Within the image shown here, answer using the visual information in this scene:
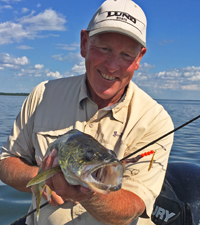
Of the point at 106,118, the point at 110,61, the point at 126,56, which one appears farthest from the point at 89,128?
the point at 126,56

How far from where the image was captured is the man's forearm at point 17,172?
2.73 metres

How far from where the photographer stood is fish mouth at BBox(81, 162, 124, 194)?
1.62 metres

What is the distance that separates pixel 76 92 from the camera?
3.04 meters

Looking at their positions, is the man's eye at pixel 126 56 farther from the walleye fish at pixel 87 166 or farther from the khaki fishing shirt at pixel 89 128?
the walleye fish at pixel 87 166

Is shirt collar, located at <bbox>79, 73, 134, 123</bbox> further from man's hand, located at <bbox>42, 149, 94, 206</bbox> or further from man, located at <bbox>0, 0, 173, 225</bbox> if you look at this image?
man's hand, located at <bbox>42, 149, 94, 206</bbox>

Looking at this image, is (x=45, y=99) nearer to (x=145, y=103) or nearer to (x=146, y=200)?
(x=145, y=103)

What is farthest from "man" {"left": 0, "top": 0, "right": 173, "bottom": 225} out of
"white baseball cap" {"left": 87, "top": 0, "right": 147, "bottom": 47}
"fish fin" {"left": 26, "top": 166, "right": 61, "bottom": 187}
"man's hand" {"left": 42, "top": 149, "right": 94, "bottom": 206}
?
"fish fin" {"left": 26, "top": 166, "right": 61, "bottom": 187}

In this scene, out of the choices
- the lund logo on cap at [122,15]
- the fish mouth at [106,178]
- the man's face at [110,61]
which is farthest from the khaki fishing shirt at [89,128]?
the fish mouth at [106,178]

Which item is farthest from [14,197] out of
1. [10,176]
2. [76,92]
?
[76,92]

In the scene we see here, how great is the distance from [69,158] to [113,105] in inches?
42.0

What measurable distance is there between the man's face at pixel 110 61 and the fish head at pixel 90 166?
798 mm

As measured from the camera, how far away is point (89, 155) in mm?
1823

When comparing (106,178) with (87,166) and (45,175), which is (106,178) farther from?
(45,175)

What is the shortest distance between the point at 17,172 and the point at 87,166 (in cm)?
132
